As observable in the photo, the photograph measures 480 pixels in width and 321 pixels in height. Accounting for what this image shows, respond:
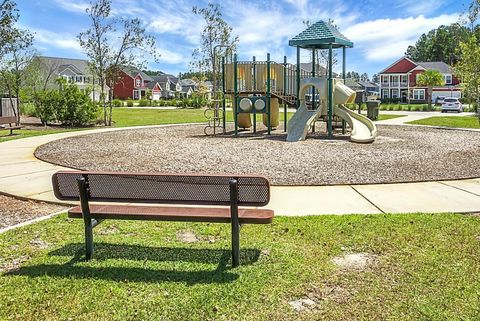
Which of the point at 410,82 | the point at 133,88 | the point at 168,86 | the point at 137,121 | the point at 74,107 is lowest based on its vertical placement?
the point at 137,121

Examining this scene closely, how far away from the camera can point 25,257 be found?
4059 mm

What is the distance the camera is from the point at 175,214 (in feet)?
12.8

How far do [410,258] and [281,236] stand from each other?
1270mm

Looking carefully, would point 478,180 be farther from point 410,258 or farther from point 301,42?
point 301,42

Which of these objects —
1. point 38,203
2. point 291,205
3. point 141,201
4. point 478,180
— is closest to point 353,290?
point 141,201

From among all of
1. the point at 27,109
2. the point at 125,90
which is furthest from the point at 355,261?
the point at 125,90

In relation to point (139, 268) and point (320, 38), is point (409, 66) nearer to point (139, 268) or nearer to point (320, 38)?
point (320, 38)

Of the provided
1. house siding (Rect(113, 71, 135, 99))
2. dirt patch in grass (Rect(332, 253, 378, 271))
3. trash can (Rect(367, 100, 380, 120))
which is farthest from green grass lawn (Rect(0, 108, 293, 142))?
house siding (Rect(113, 71, 135, 99))

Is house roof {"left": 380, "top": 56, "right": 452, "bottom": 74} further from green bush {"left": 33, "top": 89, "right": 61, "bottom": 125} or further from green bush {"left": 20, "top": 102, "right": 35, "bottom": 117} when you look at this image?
green bush {"left": 33, "top": 89, "right": 61, "bottom": 125}

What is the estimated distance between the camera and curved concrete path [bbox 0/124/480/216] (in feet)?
18.6

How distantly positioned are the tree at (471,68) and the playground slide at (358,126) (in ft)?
27.6

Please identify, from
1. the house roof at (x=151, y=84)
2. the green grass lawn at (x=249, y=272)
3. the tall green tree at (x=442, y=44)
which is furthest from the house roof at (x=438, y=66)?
the green grass lawn at (x=249, y=272)

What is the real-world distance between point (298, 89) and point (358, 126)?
3162 millimetres

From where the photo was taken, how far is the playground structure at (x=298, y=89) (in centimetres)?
1496
